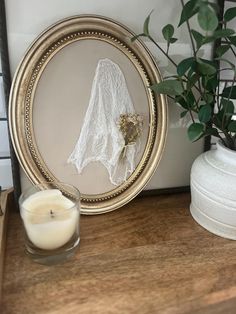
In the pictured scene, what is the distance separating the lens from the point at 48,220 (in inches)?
21.6

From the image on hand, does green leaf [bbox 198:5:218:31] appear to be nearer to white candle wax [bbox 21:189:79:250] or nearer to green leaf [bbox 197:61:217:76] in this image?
green leaf [bbox 197:61:217:76]

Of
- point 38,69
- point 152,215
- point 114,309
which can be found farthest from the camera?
point 152,215

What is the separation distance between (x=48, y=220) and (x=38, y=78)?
0.92 feet

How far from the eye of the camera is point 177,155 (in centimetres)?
79

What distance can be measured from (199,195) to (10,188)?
1.40 ft

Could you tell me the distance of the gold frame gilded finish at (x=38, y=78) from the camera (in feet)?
1.96

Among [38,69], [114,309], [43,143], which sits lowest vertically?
[114,309]

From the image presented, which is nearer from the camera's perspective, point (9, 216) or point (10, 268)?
point (10, 268)

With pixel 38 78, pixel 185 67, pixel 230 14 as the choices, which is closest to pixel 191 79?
pixel 185 67

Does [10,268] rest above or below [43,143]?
below

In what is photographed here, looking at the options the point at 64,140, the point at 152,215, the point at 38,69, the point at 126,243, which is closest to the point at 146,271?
the point at 126,243

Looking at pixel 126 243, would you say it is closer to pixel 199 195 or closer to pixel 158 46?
pixel 199 195

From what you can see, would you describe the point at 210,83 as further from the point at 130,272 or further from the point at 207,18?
the point at 130,272

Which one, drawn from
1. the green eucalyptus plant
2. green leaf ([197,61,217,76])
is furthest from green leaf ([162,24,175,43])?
green leaf ([197,61,217,76])
